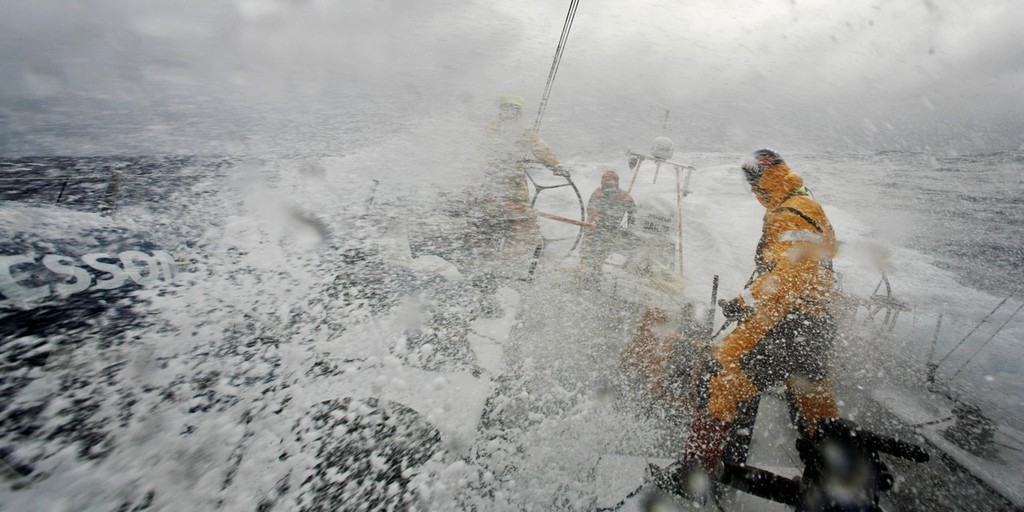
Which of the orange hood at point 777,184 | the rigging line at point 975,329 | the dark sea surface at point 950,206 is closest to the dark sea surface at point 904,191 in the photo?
the dark sea surface at point 950,206

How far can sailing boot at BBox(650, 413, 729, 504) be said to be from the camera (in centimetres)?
193

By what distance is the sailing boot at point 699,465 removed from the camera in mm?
1930

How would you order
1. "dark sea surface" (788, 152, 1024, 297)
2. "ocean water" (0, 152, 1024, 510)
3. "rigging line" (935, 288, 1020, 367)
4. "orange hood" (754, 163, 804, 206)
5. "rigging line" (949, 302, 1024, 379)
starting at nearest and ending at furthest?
"ocean water" (0, 152, 1024, 510), "orange hood" (754, 163, 804, 206), "rigging line" (949, 302, 1024, 379), "rigging line" (935, 288, 1020, 367), "dark sea surface" (788, 152, 1024, 297)

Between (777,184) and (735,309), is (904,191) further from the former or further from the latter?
(735,309)

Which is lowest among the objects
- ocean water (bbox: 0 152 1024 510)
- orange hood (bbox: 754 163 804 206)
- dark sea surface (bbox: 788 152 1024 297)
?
ocean water (bbox: 0 152 1024 510)

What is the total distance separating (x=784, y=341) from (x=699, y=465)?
841 mm

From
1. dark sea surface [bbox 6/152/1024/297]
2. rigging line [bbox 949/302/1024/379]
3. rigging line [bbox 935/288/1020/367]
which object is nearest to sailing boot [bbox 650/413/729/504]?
rigging line [bbox 935/288/1020/367]

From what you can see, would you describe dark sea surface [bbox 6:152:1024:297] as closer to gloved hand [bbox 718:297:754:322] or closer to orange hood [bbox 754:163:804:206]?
gloved hand [bbox 718:297:754:322]

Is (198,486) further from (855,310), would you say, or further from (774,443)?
(855,310)

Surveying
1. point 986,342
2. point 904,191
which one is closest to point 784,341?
point 986,342

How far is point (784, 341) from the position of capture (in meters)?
2.01

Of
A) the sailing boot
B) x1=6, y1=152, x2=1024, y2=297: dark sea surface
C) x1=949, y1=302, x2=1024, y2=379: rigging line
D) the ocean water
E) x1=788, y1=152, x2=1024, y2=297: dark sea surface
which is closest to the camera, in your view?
the ocean water

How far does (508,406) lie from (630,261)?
10.1ft

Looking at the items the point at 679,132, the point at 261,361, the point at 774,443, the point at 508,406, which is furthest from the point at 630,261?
the point at 679,132
